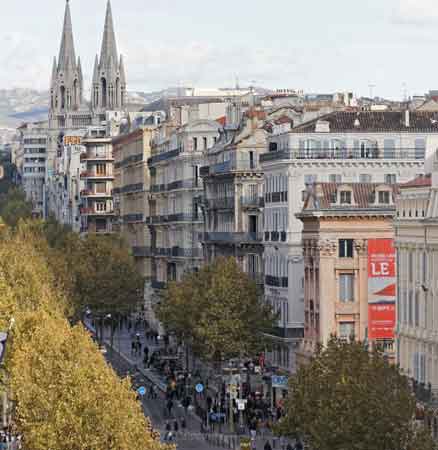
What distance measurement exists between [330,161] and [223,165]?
24.8m

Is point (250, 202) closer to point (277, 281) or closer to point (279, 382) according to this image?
point (277, 281)

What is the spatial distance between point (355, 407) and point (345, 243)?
115 feet

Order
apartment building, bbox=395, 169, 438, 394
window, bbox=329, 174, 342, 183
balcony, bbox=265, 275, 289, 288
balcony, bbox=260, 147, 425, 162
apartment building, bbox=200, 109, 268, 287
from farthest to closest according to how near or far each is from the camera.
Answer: apartment building, bbox=200, 109, 268, 287 < balcony, bbox=265, 275, 289, 288 < window, bbox=329, 174, 342, 183 < balcony, bbox=260, 147, 425, 162 < apartment building, bbox=395, 169, 438, 394

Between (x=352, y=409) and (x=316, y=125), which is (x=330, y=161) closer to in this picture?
(x=316, y=125)

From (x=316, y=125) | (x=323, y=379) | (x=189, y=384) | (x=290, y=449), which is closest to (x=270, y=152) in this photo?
(x=316, y=125)

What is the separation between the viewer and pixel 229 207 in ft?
474

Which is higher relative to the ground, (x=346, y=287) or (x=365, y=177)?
(x=365, y=177)

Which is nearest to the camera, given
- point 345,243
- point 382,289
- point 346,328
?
point 382,289

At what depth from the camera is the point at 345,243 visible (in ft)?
370

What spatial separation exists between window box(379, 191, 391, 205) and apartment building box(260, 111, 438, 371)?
8.61m

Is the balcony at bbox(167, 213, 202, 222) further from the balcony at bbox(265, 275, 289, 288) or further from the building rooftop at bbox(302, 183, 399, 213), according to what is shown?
the building rooftop at bbox(302, 183, 399, 213)

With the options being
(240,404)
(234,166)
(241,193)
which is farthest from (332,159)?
(234,166)

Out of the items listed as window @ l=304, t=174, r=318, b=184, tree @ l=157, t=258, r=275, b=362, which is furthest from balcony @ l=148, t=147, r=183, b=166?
window @ l=304, t=174, r=318, b=184

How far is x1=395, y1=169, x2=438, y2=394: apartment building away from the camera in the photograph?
88500 mm
